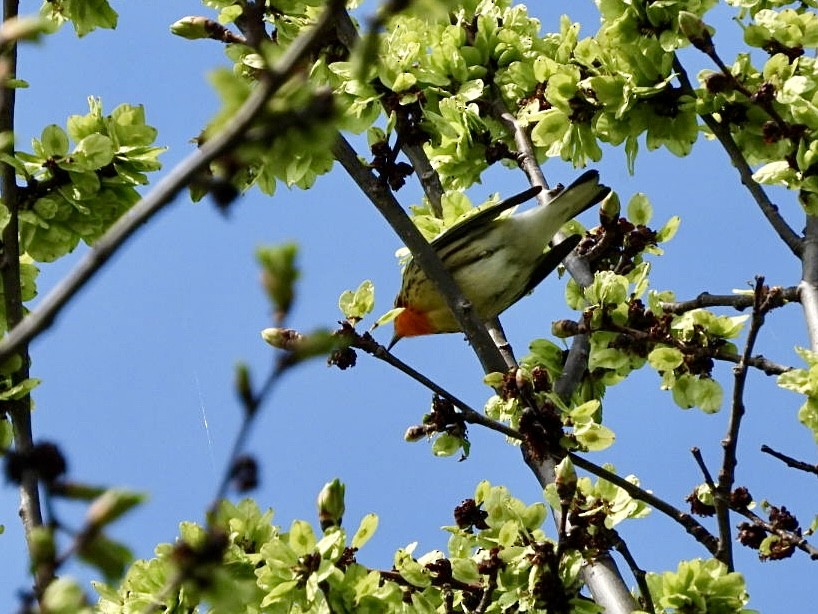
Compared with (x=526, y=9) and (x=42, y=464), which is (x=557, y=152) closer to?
(x=526, y=9)

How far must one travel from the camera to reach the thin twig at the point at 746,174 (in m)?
4.57

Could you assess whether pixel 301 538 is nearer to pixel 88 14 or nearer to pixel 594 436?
pixel 594 436

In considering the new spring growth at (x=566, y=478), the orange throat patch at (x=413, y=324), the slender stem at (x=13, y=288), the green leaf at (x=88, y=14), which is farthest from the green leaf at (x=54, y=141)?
the orange throat patch at (x=413, y=324)

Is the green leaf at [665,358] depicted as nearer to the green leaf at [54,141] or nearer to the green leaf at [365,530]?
the green leaf at [365,530]

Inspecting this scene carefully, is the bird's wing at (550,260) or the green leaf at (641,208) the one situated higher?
the bird's wing at (550,260)

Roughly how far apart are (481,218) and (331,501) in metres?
2.60

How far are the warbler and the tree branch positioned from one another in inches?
166

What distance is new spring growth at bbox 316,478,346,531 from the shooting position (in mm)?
3018

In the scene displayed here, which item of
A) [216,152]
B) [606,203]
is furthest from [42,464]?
[606,203]

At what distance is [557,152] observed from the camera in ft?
16.4

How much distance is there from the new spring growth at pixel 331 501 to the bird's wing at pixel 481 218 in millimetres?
2388

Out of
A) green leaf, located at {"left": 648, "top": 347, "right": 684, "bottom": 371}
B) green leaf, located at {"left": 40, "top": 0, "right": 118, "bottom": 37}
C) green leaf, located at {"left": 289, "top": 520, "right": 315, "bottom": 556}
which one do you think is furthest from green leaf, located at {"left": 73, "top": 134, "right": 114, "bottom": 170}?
green leaf, located at {"left": 648, "top": 347, "right": 684, "bottom": 371}

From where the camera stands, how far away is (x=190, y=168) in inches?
49.5

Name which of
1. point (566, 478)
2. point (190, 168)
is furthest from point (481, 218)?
point (190, 168)
